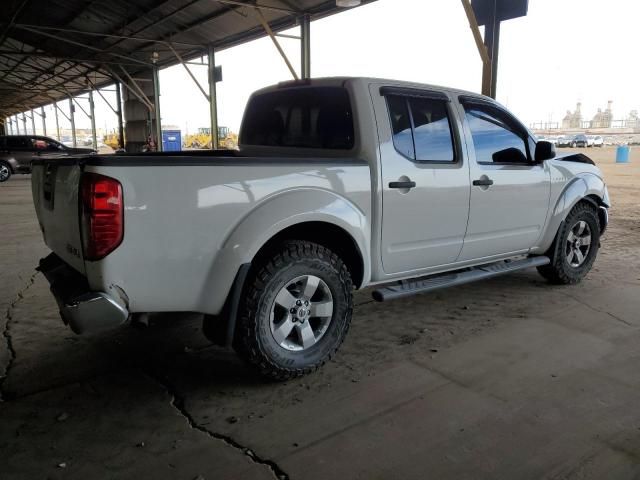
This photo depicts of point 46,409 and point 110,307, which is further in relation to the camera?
point 46,409

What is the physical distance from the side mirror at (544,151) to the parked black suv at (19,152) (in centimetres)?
1618

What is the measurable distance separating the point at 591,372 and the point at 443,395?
39.7 inches

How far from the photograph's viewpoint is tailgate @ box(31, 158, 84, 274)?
8.07 ft

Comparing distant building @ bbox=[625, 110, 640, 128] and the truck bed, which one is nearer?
the truck bed

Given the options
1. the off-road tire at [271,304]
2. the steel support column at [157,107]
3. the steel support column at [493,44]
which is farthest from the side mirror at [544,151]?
the steel support column at [157,107]

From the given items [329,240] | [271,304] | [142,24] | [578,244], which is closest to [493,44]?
[578,244]

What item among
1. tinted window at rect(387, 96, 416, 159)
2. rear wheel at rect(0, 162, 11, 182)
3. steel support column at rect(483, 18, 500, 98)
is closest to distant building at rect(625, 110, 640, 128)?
steel support column at rect(483, 18, 500, 98)

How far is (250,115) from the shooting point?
424cm

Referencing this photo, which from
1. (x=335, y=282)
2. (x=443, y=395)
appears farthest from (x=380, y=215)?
(x=443, y=395)

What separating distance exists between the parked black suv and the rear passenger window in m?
16.1

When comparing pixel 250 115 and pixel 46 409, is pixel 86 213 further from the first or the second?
pixel 250 115

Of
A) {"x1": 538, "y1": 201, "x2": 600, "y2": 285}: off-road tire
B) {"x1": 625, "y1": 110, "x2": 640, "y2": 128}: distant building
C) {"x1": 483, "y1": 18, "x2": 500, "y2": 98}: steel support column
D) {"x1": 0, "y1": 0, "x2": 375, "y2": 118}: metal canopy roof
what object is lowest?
{"x1": 538, "y1": 201, "x2": 600, "y2": 285}: off-road tire

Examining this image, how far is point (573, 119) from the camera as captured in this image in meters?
106

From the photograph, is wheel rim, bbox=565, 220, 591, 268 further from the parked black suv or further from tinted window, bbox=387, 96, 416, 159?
the parked black suv
